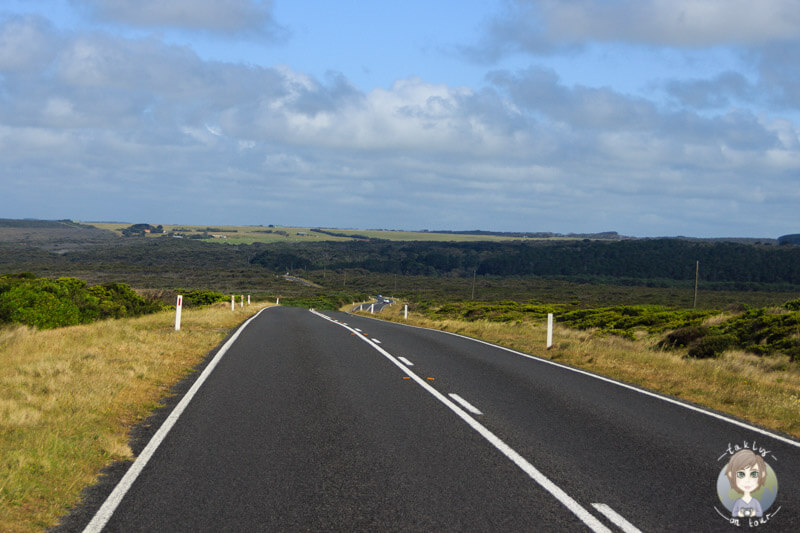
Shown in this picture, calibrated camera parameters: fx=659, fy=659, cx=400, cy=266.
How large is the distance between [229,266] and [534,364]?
176m

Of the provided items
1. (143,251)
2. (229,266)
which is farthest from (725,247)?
(143,251)

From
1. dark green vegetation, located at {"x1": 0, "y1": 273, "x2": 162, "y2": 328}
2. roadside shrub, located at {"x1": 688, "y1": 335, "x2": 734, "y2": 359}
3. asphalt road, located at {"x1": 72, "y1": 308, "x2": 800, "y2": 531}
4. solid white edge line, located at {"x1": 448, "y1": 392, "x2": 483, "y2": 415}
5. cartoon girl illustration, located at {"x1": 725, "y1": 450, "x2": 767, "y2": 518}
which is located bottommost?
dark green vegetation, located at {"x1": 0, "y1": 273, "x2": 162, "y2": 328}

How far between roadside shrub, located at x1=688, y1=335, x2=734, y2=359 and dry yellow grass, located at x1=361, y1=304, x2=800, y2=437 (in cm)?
31

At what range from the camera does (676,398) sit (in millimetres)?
10594

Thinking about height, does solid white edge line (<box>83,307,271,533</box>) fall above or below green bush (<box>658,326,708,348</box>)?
above

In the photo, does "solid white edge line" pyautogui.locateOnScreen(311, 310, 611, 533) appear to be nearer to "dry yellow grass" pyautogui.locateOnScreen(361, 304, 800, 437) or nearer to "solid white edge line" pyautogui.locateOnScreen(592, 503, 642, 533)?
"solid white edge line" pyautogui.locateOnScreen(592, 503, 642, 533)

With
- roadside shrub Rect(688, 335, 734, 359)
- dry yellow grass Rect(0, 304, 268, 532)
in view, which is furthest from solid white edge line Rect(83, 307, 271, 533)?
roadside shrub Rect(688, 335, 734, 359)

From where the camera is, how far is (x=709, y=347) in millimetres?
18641

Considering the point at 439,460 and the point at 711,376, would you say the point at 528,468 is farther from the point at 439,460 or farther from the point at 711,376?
the point at 711,376

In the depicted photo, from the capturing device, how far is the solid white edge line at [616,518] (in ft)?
15.4

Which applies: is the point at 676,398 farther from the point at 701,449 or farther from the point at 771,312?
the point at 771,312

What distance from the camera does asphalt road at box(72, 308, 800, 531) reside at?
4.91 m

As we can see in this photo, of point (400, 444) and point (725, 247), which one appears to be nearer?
point (400, 444)

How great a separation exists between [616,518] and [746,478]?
5.75ft
